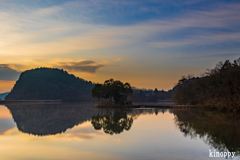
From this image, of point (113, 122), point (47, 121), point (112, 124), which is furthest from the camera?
point (47, 121)

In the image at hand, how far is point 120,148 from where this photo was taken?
15117 millimetres

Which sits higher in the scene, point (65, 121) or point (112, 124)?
point (112, 124)

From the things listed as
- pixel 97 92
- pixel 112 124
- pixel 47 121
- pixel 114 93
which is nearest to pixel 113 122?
pixel 112 124

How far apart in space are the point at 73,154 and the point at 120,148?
2888 mm

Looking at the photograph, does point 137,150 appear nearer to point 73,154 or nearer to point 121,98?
point 73,154

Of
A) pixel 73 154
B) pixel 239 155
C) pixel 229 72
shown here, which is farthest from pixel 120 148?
pixel 229 72

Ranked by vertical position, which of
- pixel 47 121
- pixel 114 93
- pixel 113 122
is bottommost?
pixel 47 121

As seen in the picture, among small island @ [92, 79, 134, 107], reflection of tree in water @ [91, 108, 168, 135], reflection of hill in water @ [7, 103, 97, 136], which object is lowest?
reflection of hill in water @ [7, 103, 97, 136]

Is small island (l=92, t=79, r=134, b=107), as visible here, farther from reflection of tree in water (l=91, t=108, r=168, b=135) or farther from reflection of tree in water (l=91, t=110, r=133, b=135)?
reflection of tree in water (l=91, t=110, r=133, b=135)

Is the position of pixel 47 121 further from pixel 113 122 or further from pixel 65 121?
pixel 113 122

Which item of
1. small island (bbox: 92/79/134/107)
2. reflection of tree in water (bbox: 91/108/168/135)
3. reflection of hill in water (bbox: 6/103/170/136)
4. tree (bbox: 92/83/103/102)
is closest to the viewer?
reflection of tree in water (bbox: 91/108/168/135)

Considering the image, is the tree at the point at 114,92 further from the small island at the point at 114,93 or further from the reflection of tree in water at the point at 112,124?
the reflection of tree in water at the point at 112,124

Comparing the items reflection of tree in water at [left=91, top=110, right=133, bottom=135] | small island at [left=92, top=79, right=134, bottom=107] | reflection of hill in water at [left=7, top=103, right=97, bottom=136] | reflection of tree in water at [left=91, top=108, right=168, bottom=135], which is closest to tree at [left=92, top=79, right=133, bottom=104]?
small island at [left=92, top=79, right=134, bottom=107]

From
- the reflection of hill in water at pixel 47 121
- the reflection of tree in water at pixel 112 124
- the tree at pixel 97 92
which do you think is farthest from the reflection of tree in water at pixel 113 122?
the tree at pixel 97 92
